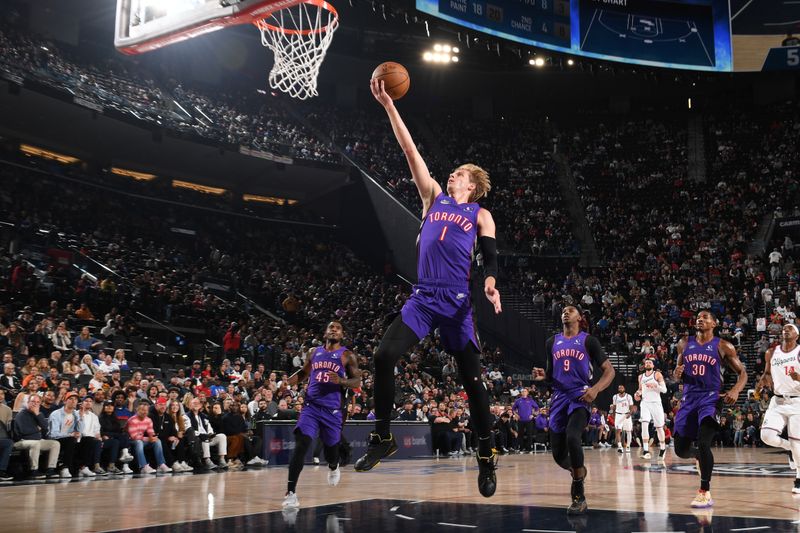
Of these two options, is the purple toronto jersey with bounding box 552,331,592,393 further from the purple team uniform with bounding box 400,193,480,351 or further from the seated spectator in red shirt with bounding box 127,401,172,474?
the seated spectator in red shirt with bounding box 127,401,172,474

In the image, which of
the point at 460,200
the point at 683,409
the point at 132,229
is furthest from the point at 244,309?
the point at 460,200

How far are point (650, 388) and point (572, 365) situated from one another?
947cm

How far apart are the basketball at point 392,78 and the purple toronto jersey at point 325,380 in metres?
4.47

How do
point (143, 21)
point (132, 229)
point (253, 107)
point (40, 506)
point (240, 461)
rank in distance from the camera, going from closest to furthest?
1. point (40, 506)
2. point (143, 21)
3. point (240, 461)
4. point (132, 229)
5. point (253, 107)

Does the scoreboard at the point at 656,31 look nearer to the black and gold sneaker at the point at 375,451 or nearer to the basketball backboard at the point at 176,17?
the basketball backboard at the point at 176,17

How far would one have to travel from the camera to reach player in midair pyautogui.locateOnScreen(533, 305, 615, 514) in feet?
25.4

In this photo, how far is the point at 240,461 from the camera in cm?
1543

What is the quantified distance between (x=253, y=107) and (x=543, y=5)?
13471 mm

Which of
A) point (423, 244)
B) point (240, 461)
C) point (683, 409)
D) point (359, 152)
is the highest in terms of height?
point (359, 152)

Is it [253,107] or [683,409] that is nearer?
[683,409]

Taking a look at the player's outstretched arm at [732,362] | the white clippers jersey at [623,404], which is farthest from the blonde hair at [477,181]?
the white clippers jersey at [623,404]

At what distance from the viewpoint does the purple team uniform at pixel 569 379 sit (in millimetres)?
7996

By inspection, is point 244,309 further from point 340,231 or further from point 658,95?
point 658,95

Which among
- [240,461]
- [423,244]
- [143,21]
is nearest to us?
[423,244]
